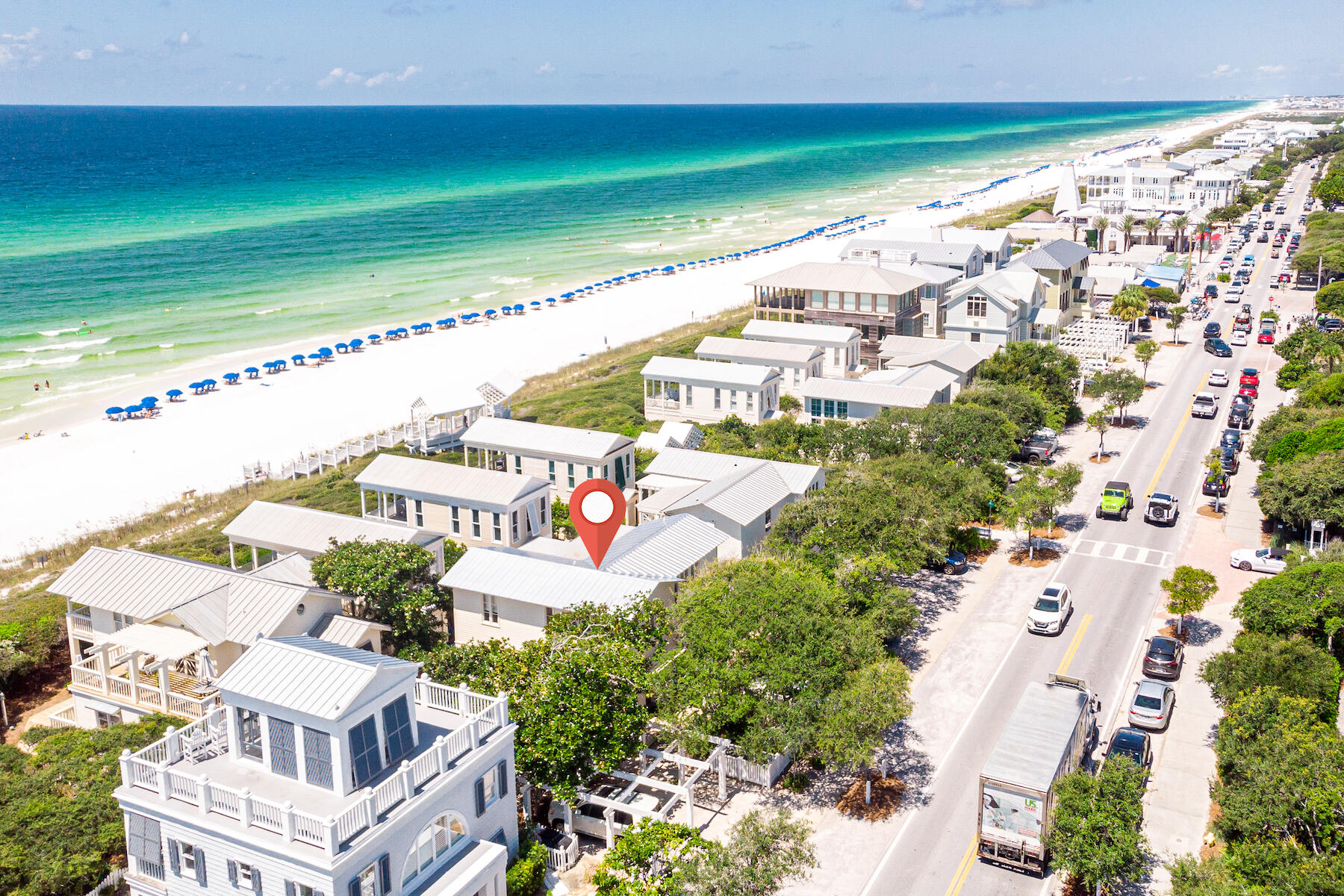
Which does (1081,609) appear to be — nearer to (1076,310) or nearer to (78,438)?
(1076,310)

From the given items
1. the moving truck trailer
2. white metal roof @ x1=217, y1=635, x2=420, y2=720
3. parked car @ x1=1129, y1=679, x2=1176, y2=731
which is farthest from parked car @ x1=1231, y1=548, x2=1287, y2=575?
white metal roof @ x1=217, y1=635, x2=420, y2=720

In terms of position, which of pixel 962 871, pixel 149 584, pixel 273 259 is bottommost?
pixel 962 871

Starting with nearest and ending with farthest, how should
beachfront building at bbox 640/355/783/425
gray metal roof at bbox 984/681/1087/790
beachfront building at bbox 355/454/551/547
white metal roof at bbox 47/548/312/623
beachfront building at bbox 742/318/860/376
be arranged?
gray metal roof at bbox 984/681/1087/790 → white metal roof at bbox 47/548/312/623 → beachfront building at bbox 355/454/551/547 → beachfront building at bbox 640/355/783/425 → beachfront building at bbox 742/318/860/376

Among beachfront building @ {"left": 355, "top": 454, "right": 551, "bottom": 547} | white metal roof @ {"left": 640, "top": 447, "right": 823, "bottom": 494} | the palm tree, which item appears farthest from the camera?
the palm tree

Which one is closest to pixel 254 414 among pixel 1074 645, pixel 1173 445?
pixel 1074 645

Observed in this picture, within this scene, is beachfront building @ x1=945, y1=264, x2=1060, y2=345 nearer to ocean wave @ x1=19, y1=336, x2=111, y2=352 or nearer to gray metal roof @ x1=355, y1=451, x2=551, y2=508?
gray metal roof @ x1=355, y1=451, x2=551, y2=508

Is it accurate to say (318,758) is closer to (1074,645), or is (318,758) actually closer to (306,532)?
(306,532)

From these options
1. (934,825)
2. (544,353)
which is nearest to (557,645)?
(934,825)
